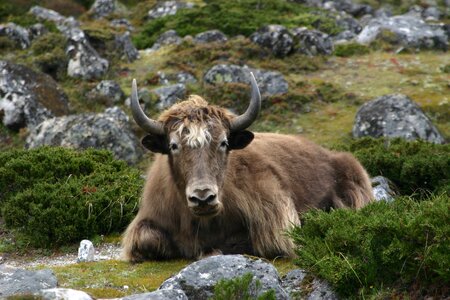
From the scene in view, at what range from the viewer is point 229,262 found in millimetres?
6602

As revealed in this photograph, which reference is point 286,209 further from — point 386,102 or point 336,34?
point 336,34

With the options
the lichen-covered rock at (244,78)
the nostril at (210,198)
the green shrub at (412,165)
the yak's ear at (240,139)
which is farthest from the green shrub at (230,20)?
the nostril at (210,198)

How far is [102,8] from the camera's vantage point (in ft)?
161

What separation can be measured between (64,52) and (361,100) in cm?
1197

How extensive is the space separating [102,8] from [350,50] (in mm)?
21268

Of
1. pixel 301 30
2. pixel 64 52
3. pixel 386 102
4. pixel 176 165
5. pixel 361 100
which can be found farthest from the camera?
pixel 301 30

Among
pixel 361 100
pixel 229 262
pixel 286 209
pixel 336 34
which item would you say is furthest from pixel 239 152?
pixel 336 34

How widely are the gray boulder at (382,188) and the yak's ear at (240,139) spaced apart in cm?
424

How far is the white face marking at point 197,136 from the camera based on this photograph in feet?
Answer: 29.5

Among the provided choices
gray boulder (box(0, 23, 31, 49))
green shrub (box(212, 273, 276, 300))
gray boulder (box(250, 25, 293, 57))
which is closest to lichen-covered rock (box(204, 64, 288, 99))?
gray boulder (box(250, 25, 293, 57))

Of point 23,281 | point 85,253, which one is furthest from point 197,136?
point 23,281

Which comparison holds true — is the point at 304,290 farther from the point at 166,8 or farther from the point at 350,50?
the point at 166,8

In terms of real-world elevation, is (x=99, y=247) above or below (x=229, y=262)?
below

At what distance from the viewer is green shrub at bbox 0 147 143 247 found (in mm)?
11844
